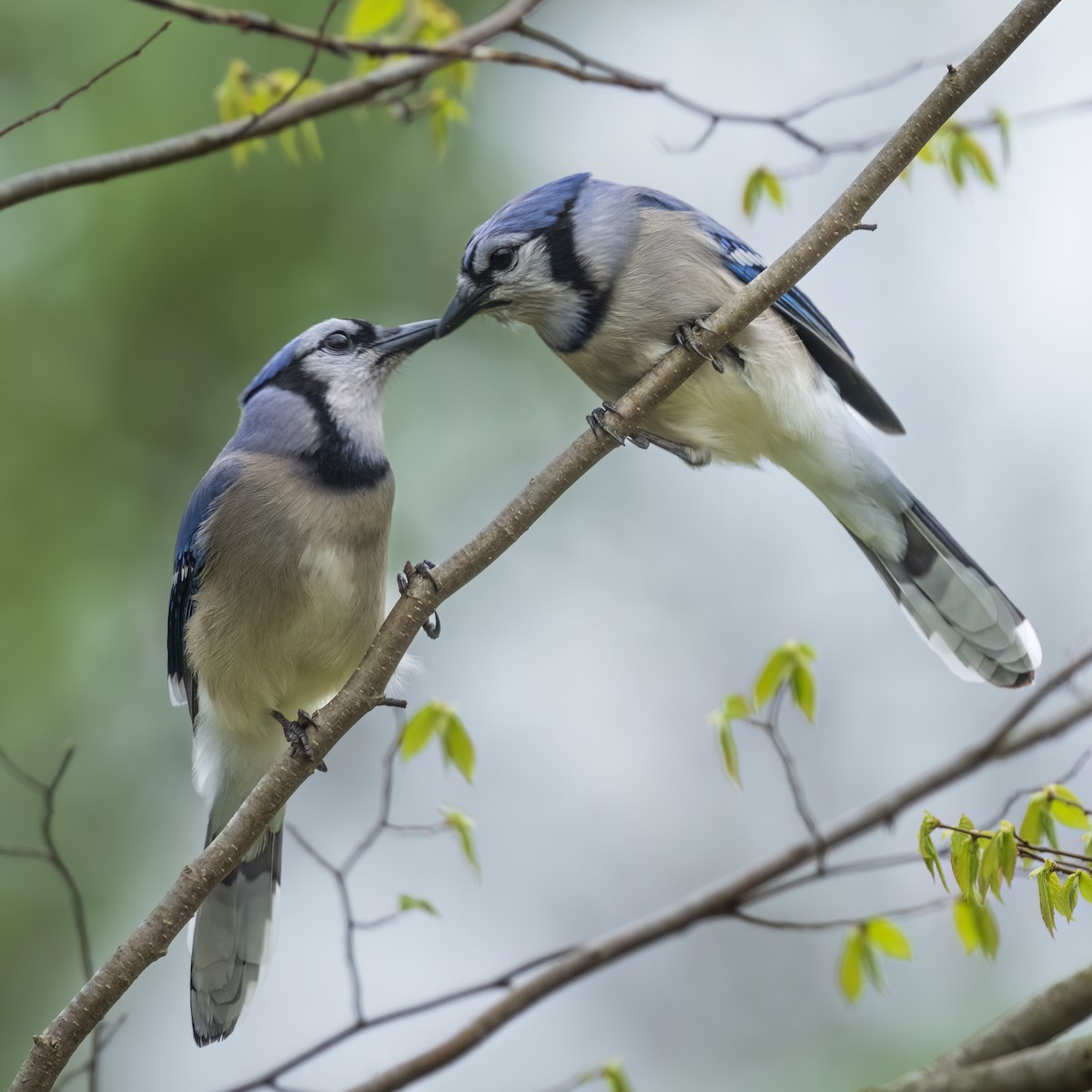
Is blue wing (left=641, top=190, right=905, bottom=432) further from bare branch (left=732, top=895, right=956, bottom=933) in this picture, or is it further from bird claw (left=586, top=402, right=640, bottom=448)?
bare branch (left=732, top=895, right=956, bottom=933)

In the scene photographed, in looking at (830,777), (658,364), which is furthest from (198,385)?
(658,364)

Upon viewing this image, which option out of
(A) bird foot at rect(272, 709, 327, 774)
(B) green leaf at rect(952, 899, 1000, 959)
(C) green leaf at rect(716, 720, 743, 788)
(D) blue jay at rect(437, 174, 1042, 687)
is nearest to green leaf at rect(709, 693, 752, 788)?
(C) green leaf at rect(716, 720, 743, 788)

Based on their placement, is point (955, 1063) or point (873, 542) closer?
point (955, 1063)

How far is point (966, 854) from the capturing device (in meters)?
1.84

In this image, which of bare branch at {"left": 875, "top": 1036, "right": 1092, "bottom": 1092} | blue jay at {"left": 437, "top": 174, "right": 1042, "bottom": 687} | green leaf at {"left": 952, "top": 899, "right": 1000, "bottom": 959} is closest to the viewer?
bare branch at {"left": 875, "top": 1036, "right": 1092, "bottom": 1092}

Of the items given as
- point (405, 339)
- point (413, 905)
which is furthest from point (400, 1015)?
point (405, 339)

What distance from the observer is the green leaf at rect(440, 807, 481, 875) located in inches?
108

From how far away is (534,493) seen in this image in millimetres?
2262

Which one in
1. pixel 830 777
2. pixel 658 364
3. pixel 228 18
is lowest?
pixel 830 777

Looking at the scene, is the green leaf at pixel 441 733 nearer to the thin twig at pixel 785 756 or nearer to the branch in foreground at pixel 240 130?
the thin twig at pixel 785 756

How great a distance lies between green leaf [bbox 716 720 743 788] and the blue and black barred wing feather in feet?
3.01

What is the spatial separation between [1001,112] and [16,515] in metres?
4.74

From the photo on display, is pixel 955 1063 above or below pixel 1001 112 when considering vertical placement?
below

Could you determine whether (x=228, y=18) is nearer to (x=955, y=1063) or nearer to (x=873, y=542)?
(x=873, y=542)
